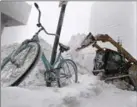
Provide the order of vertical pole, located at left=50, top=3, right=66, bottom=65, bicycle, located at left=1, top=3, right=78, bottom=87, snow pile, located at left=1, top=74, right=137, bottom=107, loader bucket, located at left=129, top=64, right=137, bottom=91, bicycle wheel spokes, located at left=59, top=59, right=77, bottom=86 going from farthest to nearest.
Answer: loader bucket, located at left=129, top=64, right=137, bottom=91
vertical pole, located at left=50, top=3, right=66, bottom=65
bicycle wheel spokes, located at left=59, top=59, right=77, bottom=86
bicycle, located at left=1, top=3, right=78, bottom=87
snow pile, located at left=1, top=74, right=137, bottom=107

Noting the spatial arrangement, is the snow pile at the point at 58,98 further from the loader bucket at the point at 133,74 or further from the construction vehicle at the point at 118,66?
the loader bucket at the point at 133,74

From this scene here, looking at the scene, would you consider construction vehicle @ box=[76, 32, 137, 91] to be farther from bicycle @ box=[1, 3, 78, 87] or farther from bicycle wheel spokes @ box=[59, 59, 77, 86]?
bicycle @ box=[1, 3, 78, 87]

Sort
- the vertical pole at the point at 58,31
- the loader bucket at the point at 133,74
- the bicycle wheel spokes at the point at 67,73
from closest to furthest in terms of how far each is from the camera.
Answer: the bicycle wheel spokes at the point at 67,73 → the vertical pole at the point at 58,31 → the loader bucket at the point at 133,74

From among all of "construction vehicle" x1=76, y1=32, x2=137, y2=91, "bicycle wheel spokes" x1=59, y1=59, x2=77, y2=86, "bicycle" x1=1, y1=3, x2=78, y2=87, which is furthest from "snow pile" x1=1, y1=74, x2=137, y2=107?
"construction vehicle" x1=76, y1=32, x2=137, y2=91

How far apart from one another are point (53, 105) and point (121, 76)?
271 centimetres

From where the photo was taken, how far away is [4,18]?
7531 millimetres

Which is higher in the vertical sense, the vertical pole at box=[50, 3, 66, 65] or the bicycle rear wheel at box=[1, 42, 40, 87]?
the vertical pole at box=[50, 3, 66, 65]

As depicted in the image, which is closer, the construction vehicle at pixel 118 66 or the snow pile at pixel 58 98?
the snow pile at pixel 58 98

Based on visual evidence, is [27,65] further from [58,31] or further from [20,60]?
[58,31]

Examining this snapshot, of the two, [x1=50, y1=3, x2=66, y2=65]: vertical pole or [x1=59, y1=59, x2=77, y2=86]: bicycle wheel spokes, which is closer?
[x1=59, y1=59, x2=77, y2=86]: bicycle wheel spokes

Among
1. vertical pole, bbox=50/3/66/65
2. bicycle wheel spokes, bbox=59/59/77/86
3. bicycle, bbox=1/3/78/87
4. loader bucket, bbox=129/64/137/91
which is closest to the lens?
bicycle, bbox=1/3/78/87

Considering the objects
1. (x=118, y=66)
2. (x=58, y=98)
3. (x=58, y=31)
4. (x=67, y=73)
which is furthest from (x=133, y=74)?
(x=58, y=98)

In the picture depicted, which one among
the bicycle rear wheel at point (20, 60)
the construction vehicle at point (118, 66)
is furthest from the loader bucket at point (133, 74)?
the bicycle rear wheel at point (20, 60)

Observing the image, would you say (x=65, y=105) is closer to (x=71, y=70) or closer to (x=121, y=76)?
(x=71, y=70)
